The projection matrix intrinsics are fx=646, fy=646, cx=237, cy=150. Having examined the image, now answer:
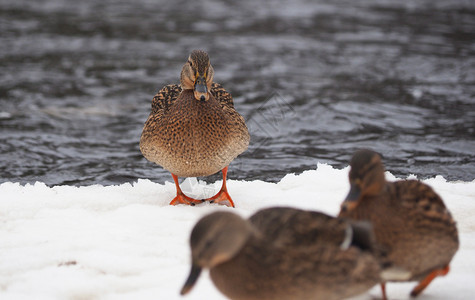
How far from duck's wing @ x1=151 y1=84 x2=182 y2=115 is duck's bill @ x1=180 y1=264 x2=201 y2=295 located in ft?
9.13

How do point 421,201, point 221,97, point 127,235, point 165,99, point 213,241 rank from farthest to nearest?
point 221,97 < point 165,99 < point 127,235 < point 421,201 < point 213,241

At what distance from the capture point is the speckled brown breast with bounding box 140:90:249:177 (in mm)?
4840

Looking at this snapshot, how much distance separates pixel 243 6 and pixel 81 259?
13.6 meters

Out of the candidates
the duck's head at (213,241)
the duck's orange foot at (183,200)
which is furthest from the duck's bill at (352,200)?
the duck's orange foot at (183,200)

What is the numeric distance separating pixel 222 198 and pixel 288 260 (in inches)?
92.5

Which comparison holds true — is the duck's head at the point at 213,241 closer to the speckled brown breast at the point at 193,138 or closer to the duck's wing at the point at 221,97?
the speckled brown breast at the point at 193,138

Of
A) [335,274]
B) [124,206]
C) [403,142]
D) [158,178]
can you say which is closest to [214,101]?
[124,206]

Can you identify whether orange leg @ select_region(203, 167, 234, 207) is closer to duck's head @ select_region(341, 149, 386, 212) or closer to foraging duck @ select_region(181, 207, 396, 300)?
duck's head @ select_region(341, 149, 386, 212)

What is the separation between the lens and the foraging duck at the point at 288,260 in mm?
2658

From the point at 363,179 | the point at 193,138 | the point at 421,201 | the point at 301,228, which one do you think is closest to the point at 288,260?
the point at 301,228

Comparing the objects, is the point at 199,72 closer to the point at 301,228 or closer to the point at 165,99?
the point at 165,99

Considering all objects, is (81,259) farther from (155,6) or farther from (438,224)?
(155,6)

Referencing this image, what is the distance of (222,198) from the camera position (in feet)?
16.5

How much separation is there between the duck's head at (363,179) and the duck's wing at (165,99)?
2.49m
